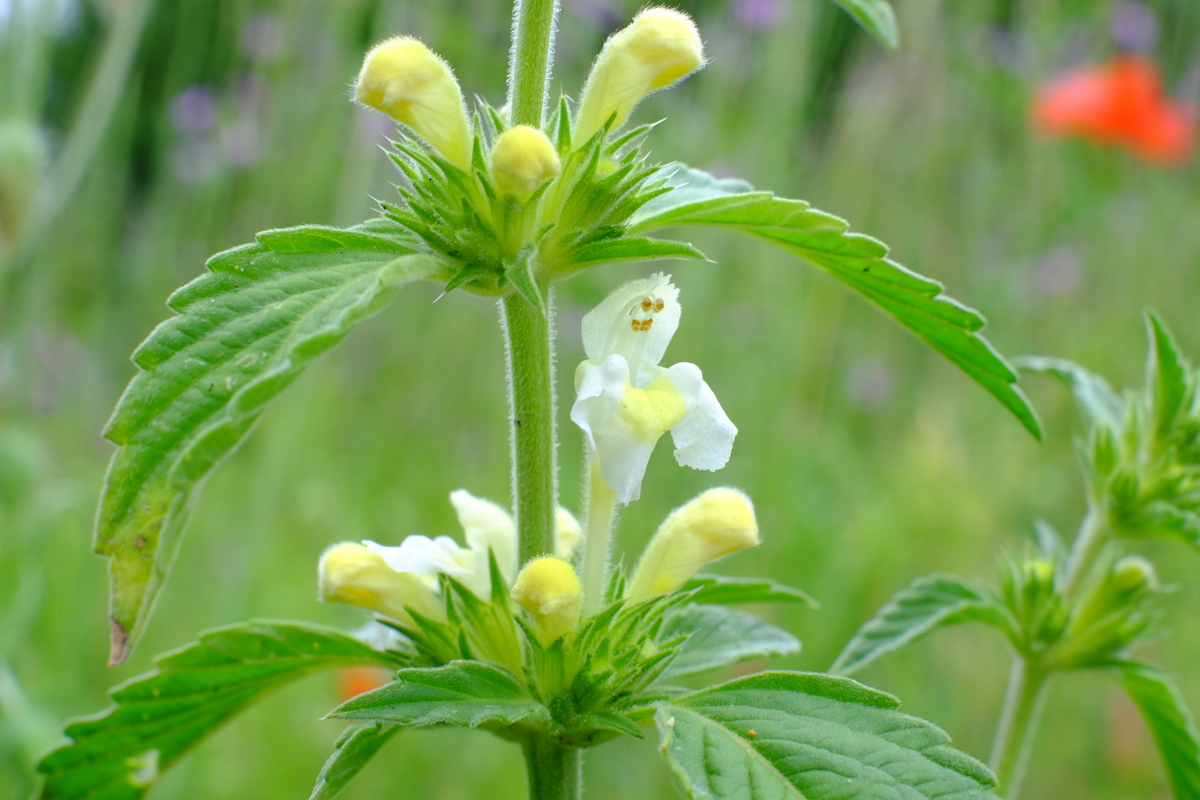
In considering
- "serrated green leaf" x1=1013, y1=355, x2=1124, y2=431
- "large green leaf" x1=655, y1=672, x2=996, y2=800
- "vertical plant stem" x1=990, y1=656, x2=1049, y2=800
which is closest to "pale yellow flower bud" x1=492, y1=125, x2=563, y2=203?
"large green leaf" x1=655, y1=672, x2=996, y2=800

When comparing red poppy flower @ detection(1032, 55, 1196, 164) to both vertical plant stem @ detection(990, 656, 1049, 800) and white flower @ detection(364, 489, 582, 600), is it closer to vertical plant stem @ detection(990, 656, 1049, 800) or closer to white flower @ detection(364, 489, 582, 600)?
vertical plant stem @ detection(990, 656, 1049, 800)

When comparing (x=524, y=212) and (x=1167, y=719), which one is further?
(x=1167, y=719)

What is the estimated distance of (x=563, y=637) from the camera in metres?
0.92

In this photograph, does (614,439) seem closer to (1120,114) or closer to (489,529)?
(489,529)

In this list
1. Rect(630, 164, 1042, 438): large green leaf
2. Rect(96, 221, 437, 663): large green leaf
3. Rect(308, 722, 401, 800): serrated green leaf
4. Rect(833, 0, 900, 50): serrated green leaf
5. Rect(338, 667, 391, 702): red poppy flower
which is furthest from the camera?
Rect(338, 667, 391, 702): red poppy flower

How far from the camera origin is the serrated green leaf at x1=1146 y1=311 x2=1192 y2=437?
1.14 metres

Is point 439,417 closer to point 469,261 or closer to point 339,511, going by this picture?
point 339,511

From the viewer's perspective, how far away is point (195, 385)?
28.6 inches

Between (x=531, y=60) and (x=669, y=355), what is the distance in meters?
3.00

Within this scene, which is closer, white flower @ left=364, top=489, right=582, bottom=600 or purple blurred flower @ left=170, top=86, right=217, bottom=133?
white flower @ left=364, top=489, right=582, bottom=600

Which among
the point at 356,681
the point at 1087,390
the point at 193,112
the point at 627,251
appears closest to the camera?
the point at 627,251

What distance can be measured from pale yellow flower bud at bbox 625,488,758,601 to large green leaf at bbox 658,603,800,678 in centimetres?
4

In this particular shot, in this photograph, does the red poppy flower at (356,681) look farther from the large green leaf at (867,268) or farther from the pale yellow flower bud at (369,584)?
the large green leaf at (867,268)

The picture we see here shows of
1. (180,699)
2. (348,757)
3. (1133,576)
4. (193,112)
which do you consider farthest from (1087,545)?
(193,112)
